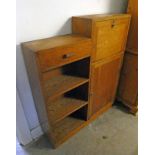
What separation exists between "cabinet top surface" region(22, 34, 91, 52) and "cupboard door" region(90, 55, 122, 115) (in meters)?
0.32

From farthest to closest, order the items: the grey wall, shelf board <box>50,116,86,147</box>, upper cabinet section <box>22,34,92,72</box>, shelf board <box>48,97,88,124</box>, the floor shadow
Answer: the floor shadow, shelf board <box>50,116,86,147</box>, shelf board <box>48,97,88,124</box>, the grey wall, upper cabinet section <box>22,34,92,72</box>

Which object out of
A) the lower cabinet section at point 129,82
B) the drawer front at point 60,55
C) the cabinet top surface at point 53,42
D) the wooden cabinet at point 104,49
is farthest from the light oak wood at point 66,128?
the cabinet top surface at point 53,42

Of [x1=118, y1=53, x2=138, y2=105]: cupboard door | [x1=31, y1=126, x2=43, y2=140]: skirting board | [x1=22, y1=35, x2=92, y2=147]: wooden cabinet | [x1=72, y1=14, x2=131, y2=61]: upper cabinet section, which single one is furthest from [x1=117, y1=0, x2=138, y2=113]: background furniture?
[x1=31, y1=126, x2=43, y2=140]: skirting board

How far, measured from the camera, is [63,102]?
65.5 inches

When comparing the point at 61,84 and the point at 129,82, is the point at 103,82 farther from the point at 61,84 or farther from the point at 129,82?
the point at 61,84

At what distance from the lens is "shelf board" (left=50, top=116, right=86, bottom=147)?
1581 mm

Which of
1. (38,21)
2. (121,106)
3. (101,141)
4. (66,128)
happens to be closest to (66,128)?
(66,128)

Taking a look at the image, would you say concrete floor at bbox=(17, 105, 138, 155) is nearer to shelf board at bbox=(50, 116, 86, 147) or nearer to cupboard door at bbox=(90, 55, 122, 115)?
shelf board at bbox=(50, 116, 86, 147)

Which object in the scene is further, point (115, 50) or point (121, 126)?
point (121, 126)

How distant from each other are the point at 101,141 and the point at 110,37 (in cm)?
111
